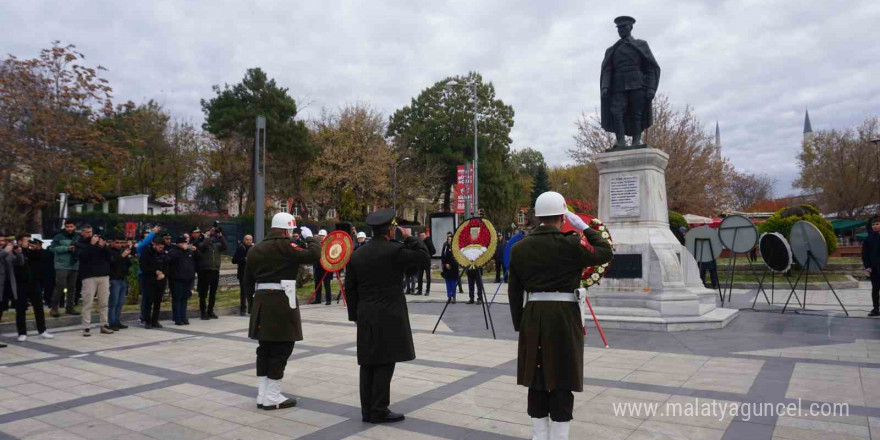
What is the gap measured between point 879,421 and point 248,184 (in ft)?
150

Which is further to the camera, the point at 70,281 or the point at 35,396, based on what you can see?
the point at 70,281

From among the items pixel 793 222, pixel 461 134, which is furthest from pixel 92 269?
pixel 461 134

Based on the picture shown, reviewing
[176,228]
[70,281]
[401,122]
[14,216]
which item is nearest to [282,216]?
[70,281]

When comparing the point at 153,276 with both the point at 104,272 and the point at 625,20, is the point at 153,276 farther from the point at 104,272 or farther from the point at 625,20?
the point at 625,20

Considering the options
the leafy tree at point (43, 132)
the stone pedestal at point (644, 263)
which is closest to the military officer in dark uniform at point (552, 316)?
the stone pedestal at point (644, 263)

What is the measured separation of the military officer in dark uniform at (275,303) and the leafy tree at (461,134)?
50176 mm

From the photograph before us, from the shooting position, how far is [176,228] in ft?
115

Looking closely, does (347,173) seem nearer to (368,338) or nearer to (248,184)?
(248,184)

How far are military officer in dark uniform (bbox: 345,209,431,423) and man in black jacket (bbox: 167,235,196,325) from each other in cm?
794

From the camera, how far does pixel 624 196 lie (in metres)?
11.0

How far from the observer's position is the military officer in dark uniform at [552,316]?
401 centimetres

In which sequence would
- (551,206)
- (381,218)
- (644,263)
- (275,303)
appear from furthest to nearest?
(644,263), (275,303), (381,218), (551,206)

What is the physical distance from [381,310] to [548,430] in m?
1.82

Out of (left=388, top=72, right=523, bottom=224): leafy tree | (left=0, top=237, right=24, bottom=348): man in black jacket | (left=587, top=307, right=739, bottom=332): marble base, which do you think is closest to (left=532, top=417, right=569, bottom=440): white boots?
(left=587, top=307, right=739, bottom=332): marble base
